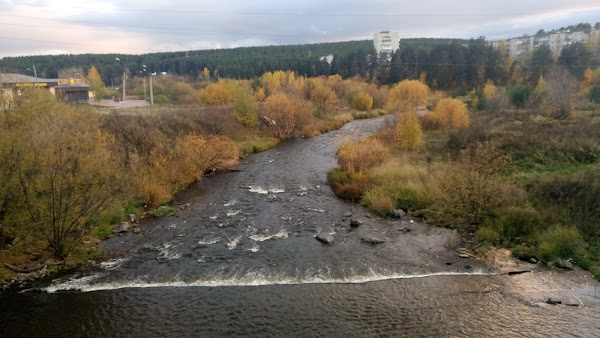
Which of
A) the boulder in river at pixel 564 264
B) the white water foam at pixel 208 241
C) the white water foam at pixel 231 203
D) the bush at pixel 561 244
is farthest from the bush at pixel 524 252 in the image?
the white water foam at pixel 231 203

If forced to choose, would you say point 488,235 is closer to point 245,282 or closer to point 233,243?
point 245,282

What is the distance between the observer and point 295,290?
15281 mm

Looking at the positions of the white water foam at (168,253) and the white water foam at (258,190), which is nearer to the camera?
the white water foam at (168,253)

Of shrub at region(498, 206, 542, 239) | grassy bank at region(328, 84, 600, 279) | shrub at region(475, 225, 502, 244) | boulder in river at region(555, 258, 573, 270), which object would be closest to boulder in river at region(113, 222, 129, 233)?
grassy bank at region(328, 84, 600, 279)

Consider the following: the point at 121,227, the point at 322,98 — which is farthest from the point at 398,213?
the point at 322,98

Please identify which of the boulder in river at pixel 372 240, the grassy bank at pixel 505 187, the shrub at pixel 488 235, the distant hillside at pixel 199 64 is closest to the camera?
the grassy bank at pixel 505 187

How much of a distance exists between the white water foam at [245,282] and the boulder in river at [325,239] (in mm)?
3092

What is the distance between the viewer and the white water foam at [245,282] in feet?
51.5

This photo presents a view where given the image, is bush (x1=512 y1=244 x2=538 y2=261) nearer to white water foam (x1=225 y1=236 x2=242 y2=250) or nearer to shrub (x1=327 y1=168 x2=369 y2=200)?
shrub (x1=327 y1=168 x2=369 y2=200)

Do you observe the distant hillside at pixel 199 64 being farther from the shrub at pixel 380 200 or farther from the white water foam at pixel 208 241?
the white water foam at pixel 208 241

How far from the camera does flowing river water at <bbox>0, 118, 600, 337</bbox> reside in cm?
1305

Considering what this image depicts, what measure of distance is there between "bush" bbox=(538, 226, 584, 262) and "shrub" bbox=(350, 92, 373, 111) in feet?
201

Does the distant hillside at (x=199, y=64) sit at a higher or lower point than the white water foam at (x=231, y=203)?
higher

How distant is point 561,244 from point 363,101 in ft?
204
